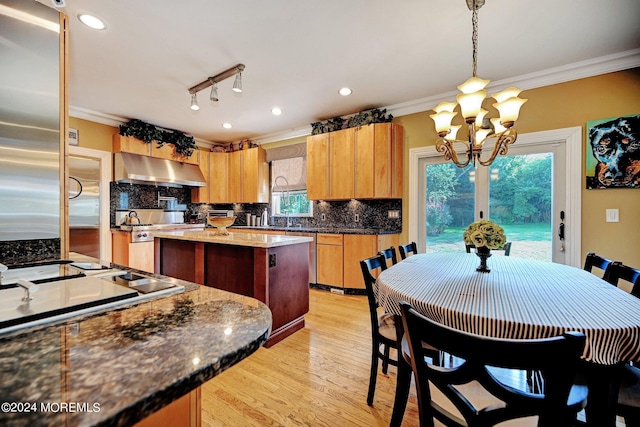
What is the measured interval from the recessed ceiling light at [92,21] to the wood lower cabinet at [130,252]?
2824 mm

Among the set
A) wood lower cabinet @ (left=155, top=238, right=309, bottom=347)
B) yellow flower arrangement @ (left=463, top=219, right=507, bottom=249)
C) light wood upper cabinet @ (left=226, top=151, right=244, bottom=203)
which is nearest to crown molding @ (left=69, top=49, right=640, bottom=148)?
light wood upper cabinet @ (left=226, top=151, right=244, bottom=203)

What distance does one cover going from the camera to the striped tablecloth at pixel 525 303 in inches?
36.9

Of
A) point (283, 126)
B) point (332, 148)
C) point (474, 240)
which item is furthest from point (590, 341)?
point (283, 126)

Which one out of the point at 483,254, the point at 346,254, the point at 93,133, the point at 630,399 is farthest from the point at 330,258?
the point at 93,133

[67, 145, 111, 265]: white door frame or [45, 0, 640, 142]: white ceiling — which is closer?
[45, 0, 640, 142]: white ceiling

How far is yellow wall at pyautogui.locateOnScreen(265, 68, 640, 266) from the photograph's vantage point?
2566 mm

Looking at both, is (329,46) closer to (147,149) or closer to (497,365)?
(497,365)

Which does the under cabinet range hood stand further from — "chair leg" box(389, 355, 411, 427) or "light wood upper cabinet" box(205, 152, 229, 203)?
"chair leg" box(389, 355, 411, 427)

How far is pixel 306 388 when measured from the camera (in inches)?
72.3

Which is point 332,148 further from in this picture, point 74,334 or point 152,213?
point 74,334

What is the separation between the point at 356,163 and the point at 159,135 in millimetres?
3358

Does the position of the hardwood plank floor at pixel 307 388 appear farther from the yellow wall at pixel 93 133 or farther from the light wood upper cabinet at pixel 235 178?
the yellow wall at pixel 93 133

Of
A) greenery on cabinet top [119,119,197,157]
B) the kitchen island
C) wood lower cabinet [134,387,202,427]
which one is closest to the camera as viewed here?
wood lower cabinet [134,387,202,427]

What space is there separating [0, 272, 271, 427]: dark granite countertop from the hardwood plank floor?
1.08 metres
